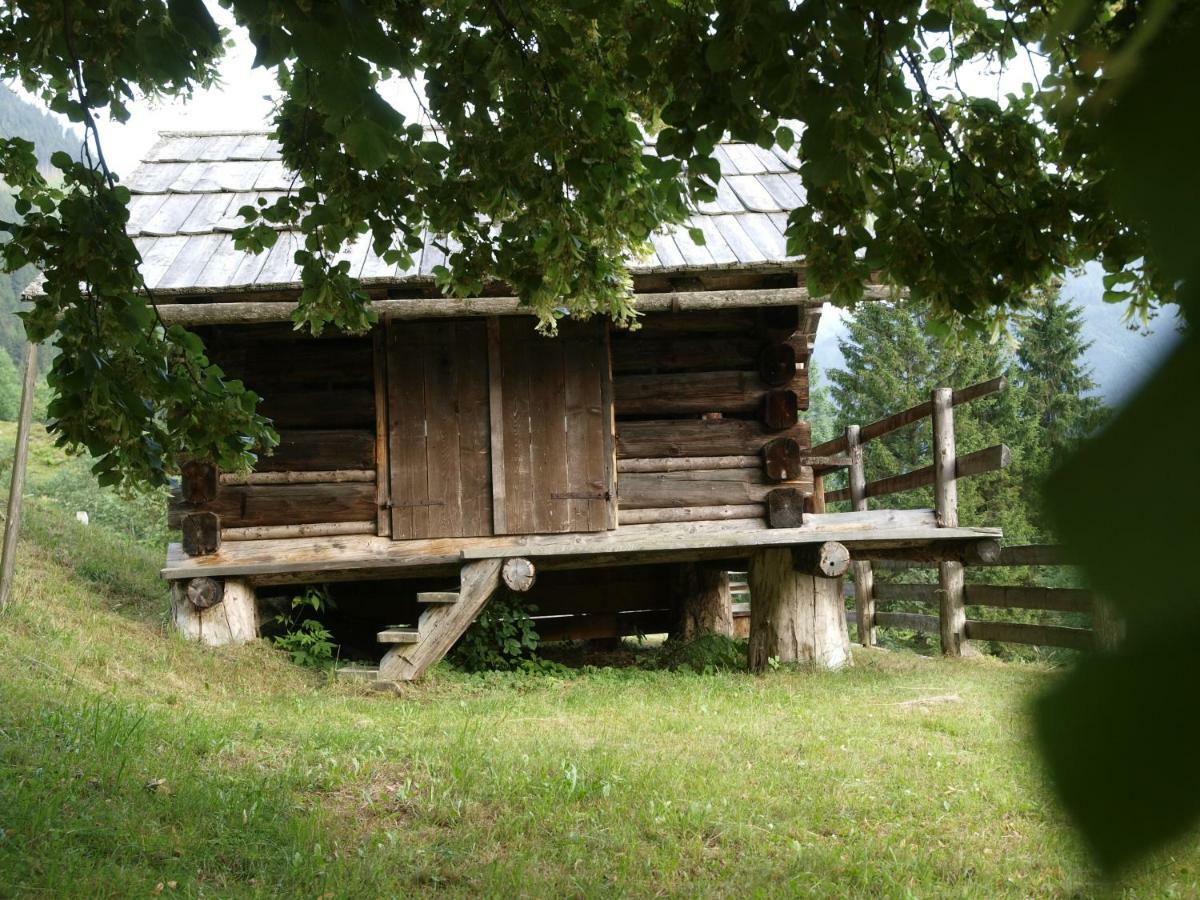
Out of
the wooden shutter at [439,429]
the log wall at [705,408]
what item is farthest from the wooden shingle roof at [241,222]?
the log wall at [705,408]

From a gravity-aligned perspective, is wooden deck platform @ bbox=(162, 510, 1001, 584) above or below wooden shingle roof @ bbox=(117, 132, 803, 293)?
below

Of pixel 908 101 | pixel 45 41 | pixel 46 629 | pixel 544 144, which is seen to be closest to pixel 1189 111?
pixel 908 101

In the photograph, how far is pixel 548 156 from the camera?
141 inches

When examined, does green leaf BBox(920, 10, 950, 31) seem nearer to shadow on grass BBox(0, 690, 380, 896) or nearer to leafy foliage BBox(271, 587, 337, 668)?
shadow on grass BBox(0, 690, 380, 896)

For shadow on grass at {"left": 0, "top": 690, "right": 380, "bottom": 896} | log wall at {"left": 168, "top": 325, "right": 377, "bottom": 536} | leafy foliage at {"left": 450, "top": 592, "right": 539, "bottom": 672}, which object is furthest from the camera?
leafy foliage at {"left": 450, "top": 592, "right": 539, "bottom": 672}

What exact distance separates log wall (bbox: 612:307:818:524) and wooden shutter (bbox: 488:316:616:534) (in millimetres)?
230

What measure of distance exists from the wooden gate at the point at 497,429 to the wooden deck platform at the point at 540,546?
0.12m

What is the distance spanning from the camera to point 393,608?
9.31 m

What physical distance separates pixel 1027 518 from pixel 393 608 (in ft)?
31.0

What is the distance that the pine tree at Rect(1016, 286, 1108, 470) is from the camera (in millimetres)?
183

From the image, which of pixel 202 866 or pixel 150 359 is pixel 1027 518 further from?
pixel 150 359

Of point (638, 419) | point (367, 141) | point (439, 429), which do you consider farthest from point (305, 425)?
point (367, 141)

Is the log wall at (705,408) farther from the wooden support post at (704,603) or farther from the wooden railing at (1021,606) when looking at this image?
the wooden support post at (704,603)

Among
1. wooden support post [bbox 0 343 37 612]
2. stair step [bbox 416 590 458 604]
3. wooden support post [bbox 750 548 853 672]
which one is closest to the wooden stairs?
stair step [bbox 416 590 458 604]
